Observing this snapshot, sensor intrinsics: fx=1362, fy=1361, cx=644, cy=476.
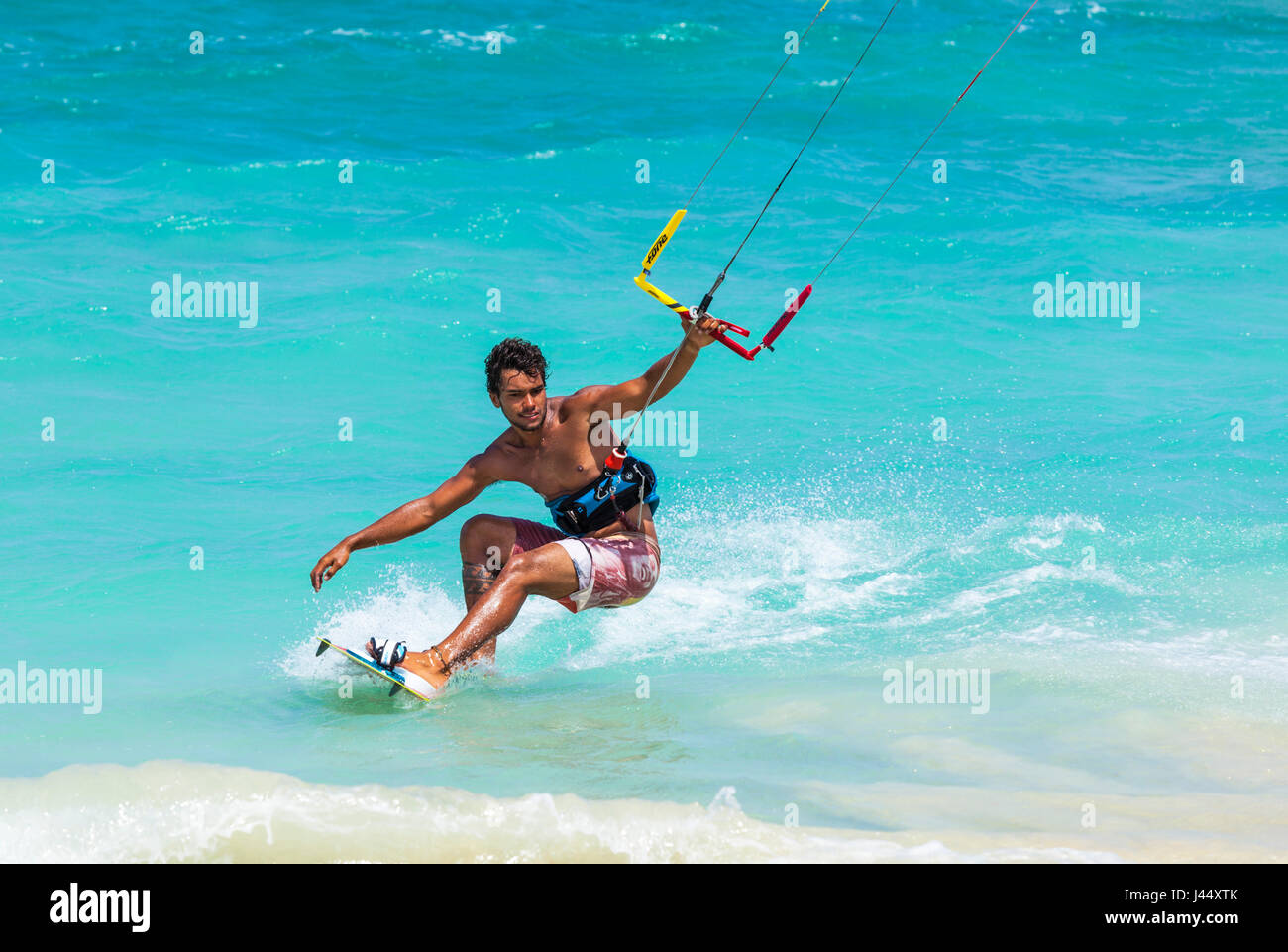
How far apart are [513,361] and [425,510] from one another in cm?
82

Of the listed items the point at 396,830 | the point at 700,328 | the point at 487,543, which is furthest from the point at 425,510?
the point at 396,830

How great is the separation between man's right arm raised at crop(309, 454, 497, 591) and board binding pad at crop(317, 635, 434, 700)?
1.98 feet

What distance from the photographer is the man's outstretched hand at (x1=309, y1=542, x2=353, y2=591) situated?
5.79m

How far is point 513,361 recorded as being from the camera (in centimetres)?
602

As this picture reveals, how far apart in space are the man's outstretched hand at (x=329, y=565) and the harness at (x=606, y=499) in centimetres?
105

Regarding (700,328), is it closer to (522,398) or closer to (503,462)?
(522,398)

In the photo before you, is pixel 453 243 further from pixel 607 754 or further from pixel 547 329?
pixel 607 754

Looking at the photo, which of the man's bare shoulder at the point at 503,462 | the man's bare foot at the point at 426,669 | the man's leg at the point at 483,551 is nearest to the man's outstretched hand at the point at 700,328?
the man's bare shoulder at the point at 503,462

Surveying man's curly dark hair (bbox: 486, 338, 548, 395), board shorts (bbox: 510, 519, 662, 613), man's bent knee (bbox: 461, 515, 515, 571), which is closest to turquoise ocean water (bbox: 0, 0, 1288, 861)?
board shorts (bbox: 510, 519, 662, 613)

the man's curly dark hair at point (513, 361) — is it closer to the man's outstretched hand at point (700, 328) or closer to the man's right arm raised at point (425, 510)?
the man's right arm raised at point (425, 510)

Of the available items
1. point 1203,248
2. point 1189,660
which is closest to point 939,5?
point 1203,248

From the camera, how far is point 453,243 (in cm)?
1538

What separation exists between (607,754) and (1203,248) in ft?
40.8

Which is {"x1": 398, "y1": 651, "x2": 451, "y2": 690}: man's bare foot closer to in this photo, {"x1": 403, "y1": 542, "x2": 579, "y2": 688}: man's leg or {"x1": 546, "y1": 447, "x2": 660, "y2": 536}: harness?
{"x1": 403, "y1": 542, "x2": 579, "y2": 688}: man's leg
